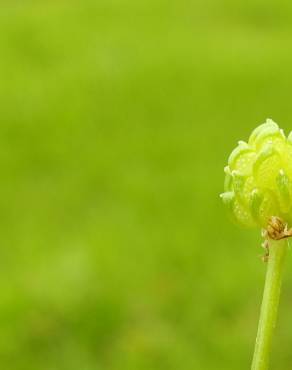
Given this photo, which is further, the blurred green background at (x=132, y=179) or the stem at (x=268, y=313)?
the blurred green background at (x=132, y=179)

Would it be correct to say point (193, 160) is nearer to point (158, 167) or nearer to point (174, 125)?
point (158, 167)

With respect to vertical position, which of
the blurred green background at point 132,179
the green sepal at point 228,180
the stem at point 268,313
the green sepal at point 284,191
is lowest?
the stem at point 268,313

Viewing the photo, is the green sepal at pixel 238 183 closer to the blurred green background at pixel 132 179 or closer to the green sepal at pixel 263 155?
the green sepal at pixel 263 155

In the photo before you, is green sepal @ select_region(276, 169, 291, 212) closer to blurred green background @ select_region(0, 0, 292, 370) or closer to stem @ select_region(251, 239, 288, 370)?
stem @ select_region(251, 239, 288, 370)

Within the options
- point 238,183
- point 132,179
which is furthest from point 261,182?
point 132,179

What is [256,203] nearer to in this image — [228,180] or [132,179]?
[228,180]

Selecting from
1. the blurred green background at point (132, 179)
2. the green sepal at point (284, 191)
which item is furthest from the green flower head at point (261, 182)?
the blurred green background at point (132, 179)

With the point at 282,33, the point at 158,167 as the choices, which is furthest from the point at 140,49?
the point at 158,167
